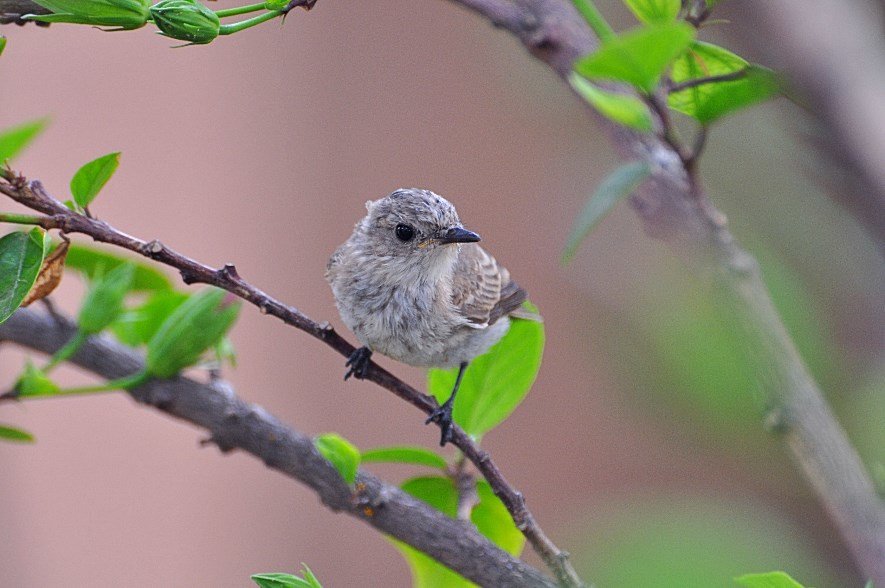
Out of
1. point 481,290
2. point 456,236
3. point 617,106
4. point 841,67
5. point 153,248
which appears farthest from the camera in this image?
point 481,290

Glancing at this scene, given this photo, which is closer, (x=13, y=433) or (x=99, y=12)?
(x=99, y=12)

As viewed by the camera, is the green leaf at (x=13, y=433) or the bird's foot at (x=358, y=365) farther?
the bird's foot at (x=358, y=365)

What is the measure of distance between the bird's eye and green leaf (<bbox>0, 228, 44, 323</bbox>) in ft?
2.37

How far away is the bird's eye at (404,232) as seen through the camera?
56.8 inches

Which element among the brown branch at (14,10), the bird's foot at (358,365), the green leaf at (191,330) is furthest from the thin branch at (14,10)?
the bird's foot at (358,365)

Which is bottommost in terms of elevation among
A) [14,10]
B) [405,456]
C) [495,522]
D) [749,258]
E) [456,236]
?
[495,522]

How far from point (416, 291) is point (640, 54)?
2.80ft

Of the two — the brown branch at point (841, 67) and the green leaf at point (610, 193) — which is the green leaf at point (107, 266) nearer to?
the green leaf at point (610, 193)

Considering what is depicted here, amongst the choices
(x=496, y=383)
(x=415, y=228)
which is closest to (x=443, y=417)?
Result: (x=496, y=383)

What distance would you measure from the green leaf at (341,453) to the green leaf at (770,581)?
464mm

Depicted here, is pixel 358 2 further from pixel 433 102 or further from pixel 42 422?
pixel 42 422

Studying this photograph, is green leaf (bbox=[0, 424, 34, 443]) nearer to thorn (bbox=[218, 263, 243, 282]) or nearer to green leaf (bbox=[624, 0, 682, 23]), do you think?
thorn (bbox=[218, 263, 243, 282])

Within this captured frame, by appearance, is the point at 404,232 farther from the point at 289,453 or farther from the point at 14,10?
the point at 14,10

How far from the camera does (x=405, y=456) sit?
1.03 metres
